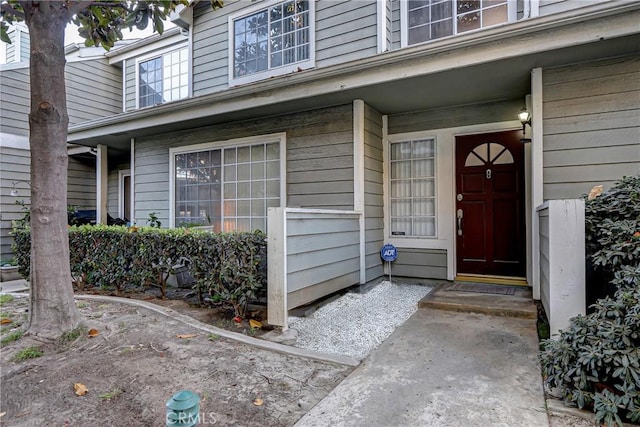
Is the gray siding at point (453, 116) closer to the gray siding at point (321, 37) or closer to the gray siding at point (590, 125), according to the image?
the gray siding at point (590, 125)

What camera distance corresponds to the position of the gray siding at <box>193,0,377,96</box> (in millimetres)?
5641

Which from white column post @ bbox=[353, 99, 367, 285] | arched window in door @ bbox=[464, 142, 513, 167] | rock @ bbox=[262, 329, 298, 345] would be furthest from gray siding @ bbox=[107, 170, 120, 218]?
arched window in door @ bbox=[464, 142, 513, 167]

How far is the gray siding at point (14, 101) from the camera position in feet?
25.0

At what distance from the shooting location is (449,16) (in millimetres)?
5316

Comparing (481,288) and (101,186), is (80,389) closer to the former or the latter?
(481,288)

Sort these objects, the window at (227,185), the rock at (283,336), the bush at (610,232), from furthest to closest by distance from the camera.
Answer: the window at (227,185) → the rock at (283,336) → the bush at (610,232)

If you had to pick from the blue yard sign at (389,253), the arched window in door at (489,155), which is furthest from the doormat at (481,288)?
the arched window in door at (489,155)

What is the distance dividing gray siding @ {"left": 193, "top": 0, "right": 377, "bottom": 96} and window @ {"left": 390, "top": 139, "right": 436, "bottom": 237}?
1614 millimetres

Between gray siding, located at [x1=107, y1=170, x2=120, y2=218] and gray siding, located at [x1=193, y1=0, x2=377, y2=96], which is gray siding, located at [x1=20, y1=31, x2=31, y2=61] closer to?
gray siding, located at [x1=107, y1=170, x2=120, y2=218]

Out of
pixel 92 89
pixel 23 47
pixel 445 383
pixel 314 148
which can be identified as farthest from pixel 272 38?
pixel 23 47

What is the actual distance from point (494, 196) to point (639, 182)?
7.45ft

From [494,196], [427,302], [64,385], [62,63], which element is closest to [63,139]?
[62,63]

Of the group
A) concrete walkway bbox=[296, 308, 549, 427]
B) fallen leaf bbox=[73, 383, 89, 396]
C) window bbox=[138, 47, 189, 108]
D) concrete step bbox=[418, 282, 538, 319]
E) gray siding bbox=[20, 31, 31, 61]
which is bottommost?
concrete walkway bbox=[296, 308, 549, 427]

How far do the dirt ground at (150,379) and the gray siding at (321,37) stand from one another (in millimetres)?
4699
